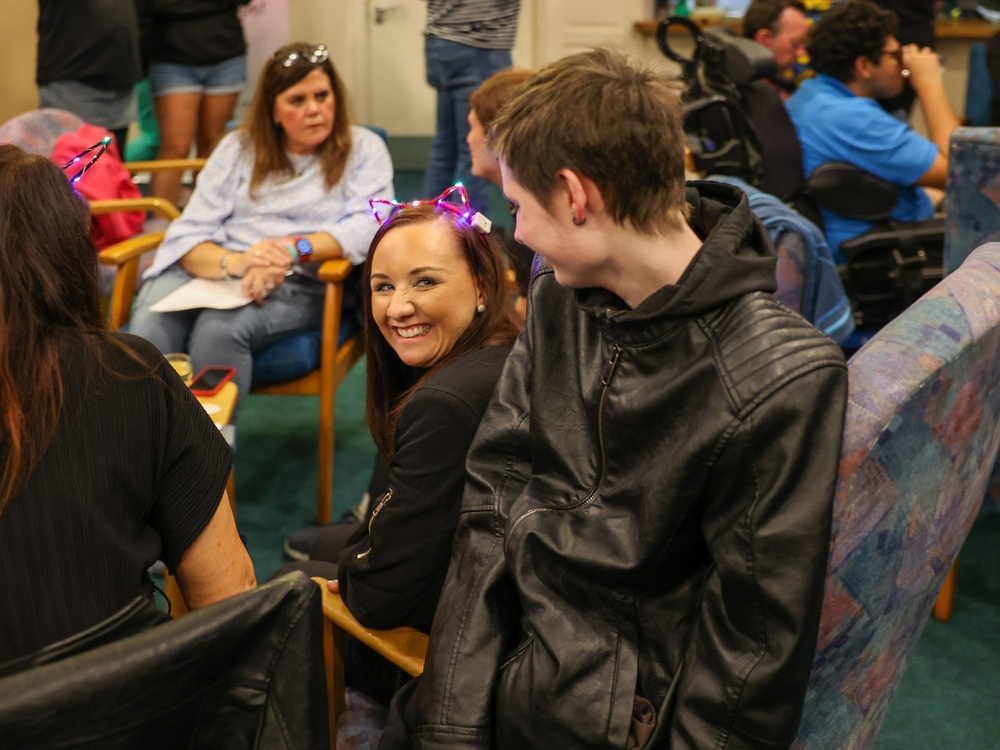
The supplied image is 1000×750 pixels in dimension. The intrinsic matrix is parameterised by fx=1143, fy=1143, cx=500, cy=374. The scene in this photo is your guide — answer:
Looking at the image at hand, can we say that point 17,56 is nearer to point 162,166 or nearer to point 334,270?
point 162,166

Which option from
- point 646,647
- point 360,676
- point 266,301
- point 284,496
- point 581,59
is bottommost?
point 284,496

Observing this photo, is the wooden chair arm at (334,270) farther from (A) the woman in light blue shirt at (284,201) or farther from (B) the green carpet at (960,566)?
(B) the green carpet at (960,566)

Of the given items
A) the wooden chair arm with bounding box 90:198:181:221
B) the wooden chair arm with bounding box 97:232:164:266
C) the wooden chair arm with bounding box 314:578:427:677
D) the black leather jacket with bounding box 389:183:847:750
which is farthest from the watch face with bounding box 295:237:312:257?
the black leather jacket with bounding box 389:183:847:750

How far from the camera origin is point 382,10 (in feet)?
22.7

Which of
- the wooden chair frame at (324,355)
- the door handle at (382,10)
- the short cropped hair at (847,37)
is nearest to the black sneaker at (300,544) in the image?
Result: the wooden chair frame at (324,355)

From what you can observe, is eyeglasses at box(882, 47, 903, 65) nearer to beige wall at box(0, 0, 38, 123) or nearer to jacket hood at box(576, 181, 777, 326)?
jacket hood at box(576, 181, 777, 326)

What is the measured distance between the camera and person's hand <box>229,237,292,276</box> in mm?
2979

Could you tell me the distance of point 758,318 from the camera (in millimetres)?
1139

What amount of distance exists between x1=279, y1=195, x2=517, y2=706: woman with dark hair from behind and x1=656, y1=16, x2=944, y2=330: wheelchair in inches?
51.4

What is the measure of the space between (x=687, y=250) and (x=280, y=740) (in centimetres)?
64

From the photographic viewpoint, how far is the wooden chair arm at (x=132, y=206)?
3284 mm

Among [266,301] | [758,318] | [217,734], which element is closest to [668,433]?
[758,318]

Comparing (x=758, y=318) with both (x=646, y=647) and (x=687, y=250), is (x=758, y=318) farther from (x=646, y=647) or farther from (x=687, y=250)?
(x=646, y=647)

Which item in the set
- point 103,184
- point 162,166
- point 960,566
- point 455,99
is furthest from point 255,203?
point 960,566
